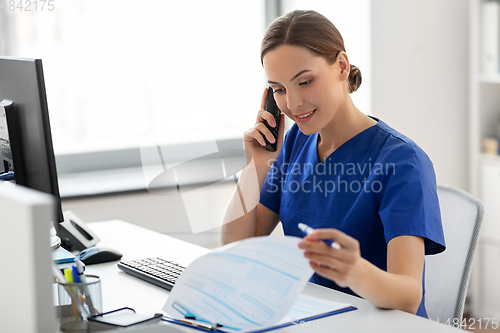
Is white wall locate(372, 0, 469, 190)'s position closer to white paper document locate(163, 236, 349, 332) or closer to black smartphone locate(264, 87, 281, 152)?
black smartphone locate(264, 87, 281, 152)

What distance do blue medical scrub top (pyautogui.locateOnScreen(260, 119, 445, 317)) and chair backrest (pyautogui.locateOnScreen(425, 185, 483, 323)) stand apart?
0.25ft

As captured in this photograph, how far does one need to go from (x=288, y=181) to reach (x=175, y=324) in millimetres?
578

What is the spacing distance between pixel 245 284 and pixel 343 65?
64cm

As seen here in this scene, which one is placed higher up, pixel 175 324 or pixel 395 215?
pixel 395 215

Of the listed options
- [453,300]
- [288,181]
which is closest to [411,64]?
[288,181]

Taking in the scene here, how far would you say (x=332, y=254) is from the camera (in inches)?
31.8

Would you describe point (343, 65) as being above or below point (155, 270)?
above

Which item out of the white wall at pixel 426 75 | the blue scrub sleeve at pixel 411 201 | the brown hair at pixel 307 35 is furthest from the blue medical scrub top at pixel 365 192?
the white wall at pixel 426 75

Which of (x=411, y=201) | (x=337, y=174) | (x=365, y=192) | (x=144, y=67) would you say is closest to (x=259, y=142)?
(x=337, y=174)

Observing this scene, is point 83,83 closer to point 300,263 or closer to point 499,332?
point 300,263

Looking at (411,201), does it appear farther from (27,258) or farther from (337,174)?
(27,258)

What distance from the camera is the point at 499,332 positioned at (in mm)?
2516

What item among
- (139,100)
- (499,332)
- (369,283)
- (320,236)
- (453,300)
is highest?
(139,100)

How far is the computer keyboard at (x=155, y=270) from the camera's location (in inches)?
44.9
